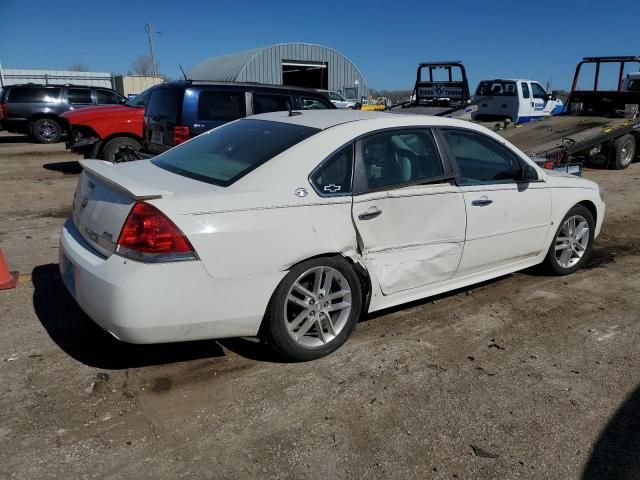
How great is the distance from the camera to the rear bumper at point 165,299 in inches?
108

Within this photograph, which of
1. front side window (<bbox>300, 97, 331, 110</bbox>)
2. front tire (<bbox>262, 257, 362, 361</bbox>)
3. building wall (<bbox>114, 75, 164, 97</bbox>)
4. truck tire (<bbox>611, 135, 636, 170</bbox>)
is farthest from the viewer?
building wall (<bbox>114, 75, 164, 97</bbox>)

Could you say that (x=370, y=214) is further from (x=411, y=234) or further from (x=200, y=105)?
(x=200, y=105)

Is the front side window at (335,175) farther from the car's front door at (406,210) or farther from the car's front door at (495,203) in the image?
the car's front door at (495,203)

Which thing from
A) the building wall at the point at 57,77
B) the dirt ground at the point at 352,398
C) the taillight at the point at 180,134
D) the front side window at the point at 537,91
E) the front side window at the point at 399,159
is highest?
the building wall at the point at 57,77

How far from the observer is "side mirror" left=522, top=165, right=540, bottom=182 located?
14.0 feet

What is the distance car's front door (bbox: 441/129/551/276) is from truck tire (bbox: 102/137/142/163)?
7.56 metres

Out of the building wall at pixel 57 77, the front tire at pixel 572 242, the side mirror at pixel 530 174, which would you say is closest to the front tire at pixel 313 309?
the side mirror at pixel 530 174

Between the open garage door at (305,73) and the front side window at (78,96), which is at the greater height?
the open garage door at (305,73)

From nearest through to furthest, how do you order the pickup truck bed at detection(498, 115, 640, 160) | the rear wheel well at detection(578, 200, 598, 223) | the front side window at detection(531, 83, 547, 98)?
the rear wheel well at detection(578, 200, 598, 223), the pickup truck bed at detection(498, 115, 640, 160), the front side window at detection(531, 83, 547, 98)

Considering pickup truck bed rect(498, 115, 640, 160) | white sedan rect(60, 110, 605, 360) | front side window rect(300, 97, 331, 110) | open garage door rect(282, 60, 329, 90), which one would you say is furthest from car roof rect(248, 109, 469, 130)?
open garage door rect(282, 60, 329, 90)

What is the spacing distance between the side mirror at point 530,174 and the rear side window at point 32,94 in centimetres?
1618

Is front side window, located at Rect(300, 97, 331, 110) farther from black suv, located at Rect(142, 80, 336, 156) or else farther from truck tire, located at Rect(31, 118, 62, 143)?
truck tire, located at Rect(31, 118, 62, 143)

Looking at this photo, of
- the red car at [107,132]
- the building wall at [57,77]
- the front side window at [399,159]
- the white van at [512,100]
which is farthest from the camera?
the building wall at [57,77]

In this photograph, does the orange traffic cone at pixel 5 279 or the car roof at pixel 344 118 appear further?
the orange traffic cone at pixel 5 279
